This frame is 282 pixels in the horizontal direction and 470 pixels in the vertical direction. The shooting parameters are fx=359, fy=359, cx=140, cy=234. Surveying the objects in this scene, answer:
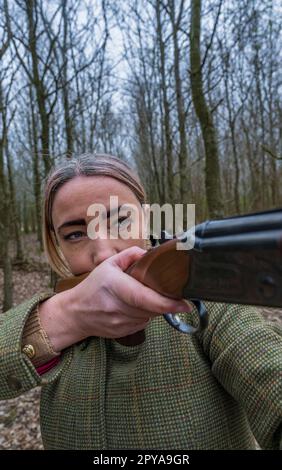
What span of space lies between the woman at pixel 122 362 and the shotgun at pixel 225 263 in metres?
0.10

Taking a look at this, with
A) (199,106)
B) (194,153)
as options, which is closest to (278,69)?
(194,153)

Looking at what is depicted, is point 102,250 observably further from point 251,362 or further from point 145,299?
point 251,362

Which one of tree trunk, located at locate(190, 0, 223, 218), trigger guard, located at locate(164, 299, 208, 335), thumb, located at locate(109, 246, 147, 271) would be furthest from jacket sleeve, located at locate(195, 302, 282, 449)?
tree trunk, located at locate(190, 0, 223, 218)

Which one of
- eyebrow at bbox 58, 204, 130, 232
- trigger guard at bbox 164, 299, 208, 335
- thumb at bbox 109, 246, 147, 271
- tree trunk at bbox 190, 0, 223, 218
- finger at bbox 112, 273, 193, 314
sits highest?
tree trunk at bbox 190, 0, 223, 218

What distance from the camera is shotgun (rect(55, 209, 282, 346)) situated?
0.63m

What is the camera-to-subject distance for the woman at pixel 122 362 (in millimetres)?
1001

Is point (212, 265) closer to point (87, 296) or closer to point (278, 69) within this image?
point (87, 296)

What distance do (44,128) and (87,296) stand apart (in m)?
6.94

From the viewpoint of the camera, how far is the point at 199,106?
18.2 ft

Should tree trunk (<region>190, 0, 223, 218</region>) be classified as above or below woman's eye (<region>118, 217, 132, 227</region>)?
above

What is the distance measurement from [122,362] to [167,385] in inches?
7.0

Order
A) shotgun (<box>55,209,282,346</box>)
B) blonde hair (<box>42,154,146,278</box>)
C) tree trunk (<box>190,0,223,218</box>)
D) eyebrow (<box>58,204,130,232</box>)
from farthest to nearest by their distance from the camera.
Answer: tree trunk (<box>190,0,223,218</box>) → blonde hair (<box>42,154,146,278</box>) → eyebrow (<box>58,204,130,232</box>) → shotgun (<box>55,209,282,346</box>)

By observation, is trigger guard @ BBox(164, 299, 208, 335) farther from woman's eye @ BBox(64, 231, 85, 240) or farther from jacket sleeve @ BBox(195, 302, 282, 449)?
woman's eye @ BBox(64, 231, 85, 240)

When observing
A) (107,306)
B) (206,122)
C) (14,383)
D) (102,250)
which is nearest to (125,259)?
(107,306)
